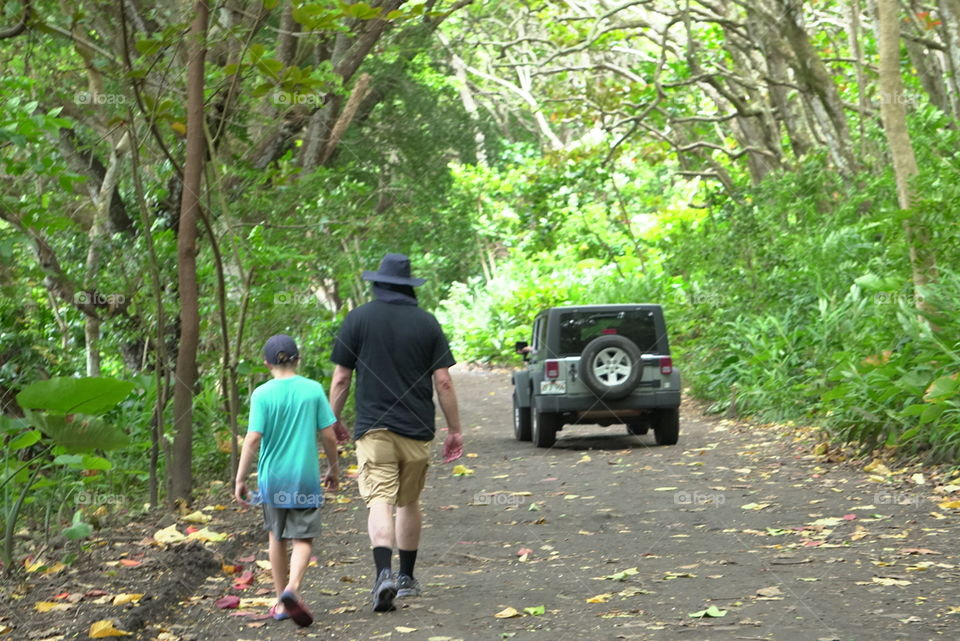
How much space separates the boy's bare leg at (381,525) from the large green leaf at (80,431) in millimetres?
1455

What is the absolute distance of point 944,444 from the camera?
11.2 meters

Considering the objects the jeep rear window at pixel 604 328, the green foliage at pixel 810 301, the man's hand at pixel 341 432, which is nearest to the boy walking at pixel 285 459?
the man's hand at pixel 341 432

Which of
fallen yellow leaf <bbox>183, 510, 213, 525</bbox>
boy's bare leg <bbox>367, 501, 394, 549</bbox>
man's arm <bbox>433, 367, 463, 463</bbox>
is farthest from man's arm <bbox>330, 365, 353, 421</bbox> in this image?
fallen yellow leaf <bbox>183, 510, 213, 525</bbox>

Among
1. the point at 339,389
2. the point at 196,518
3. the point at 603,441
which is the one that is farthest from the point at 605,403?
the point at 339,389

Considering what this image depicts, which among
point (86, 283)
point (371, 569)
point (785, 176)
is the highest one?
point (785, 176)

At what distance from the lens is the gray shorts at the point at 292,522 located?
7055mm

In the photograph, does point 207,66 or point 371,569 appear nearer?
point 371,569

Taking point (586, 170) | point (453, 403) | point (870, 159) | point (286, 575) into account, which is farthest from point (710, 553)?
point (586, 170)

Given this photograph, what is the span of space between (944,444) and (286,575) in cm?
649

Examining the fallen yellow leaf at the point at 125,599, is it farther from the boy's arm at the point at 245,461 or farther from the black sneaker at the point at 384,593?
the black sneaker at the point at 384,593

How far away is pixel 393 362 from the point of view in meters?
7.60

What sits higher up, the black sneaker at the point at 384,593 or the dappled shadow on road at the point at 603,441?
the black sneaker at the point at 384,593

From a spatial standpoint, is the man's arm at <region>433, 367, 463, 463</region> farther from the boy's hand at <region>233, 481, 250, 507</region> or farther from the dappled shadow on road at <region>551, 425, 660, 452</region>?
the dappled shadow on road at <region>551, 425, 660, 452</region>

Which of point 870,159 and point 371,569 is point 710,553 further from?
point 870,159
